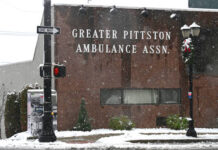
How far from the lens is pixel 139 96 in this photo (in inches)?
854

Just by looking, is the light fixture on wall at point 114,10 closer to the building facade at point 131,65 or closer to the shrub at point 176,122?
the building facade at point 131,65

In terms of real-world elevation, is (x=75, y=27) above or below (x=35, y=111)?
above

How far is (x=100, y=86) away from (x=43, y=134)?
690 cm

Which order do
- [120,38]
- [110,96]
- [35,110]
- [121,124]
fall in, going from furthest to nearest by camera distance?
[120,38], [110,96], [121,124], [35,110]

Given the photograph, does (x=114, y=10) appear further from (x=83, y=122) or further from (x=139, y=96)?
(x=83, y=122)

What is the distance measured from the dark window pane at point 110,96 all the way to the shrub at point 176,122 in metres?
3.07

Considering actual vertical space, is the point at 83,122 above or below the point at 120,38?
below

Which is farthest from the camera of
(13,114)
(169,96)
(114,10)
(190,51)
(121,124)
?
(13,114)

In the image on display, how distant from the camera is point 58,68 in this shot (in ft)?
48.6

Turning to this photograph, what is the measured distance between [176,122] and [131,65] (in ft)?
13.5

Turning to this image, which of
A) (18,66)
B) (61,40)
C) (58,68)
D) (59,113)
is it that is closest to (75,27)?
(61,40)

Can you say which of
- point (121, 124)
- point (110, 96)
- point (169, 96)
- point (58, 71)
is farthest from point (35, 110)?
point (169, 96)

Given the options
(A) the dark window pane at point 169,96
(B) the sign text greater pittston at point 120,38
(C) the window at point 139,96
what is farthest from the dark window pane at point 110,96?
(A) the dark window pane at point 169,96

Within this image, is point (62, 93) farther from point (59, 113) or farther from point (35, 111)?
point (35, 111)
